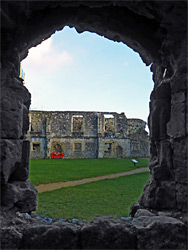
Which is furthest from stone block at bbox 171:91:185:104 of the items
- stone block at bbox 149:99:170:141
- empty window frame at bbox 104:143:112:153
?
empty window frame at bbox 104:143:112:153

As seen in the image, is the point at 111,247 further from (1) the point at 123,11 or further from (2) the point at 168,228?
(1) the point at 123,11

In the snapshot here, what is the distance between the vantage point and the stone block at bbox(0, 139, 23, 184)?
8.74ft

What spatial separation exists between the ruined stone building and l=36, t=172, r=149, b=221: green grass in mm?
19399

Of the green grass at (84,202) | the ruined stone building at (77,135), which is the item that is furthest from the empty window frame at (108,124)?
the green grass at (84,202)

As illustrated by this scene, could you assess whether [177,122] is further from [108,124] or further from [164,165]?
[108,124]

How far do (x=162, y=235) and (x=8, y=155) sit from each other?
2038 mm

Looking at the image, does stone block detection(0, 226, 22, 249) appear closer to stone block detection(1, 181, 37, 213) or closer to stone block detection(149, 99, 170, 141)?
stone block detection(1, 181, 37, 213)

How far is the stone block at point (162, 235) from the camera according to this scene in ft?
8.18

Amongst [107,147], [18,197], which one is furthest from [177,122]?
[107,147]

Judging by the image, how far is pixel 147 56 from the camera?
381 centimetres

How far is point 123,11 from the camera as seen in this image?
3.33 metres

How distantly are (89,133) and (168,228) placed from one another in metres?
24.5

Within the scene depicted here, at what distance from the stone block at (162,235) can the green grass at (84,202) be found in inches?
68.1

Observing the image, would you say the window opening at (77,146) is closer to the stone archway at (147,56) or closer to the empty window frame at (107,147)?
the empty window frame at (107,147)
